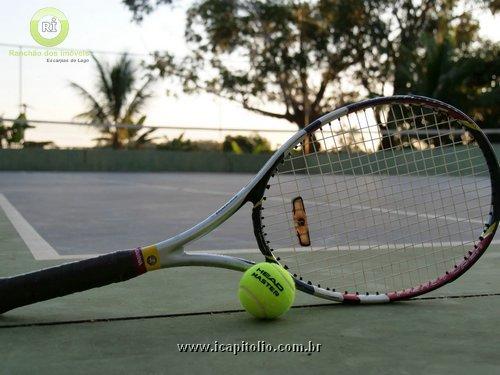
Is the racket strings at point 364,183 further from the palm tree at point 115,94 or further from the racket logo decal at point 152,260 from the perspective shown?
the palm tree at point 115,94

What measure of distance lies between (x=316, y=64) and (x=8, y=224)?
21549 mm

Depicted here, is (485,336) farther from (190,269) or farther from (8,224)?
(8,224)


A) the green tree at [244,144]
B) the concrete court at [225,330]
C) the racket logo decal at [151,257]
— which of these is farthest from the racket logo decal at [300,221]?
the green tree at [244,144]

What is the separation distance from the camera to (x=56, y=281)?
2385 millimetres

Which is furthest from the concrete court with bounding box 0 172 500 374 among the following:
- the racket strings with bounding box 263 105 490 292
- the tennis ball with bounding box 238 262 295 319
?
the racket strings with bounding box 263 105 490 292

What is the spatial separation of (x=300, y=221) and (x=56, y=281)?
0.92 metres

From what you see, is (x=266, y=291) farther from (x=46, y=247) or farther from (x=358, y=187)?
(x=46, y=247)

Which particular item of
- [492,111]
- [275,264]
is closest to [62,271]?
[275,264]

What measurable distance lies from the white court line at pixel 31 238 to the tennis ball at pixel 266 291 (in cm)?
163

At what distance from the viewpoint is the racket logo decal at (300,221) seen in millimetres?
2781

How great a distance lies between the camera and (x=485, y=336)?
226 cm

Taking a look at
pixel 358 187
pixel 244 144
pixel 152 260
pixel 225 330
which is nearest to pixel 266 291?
pixel 225 330

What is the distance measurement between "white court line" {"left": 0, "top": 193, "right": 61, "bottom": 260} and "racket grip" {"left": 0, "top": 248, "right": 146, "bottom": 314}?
141 centimetres

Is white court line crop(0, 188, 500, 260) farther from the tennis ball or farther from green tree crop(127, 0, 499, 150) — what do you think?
green tree crop(127, 0, 499, 150)
